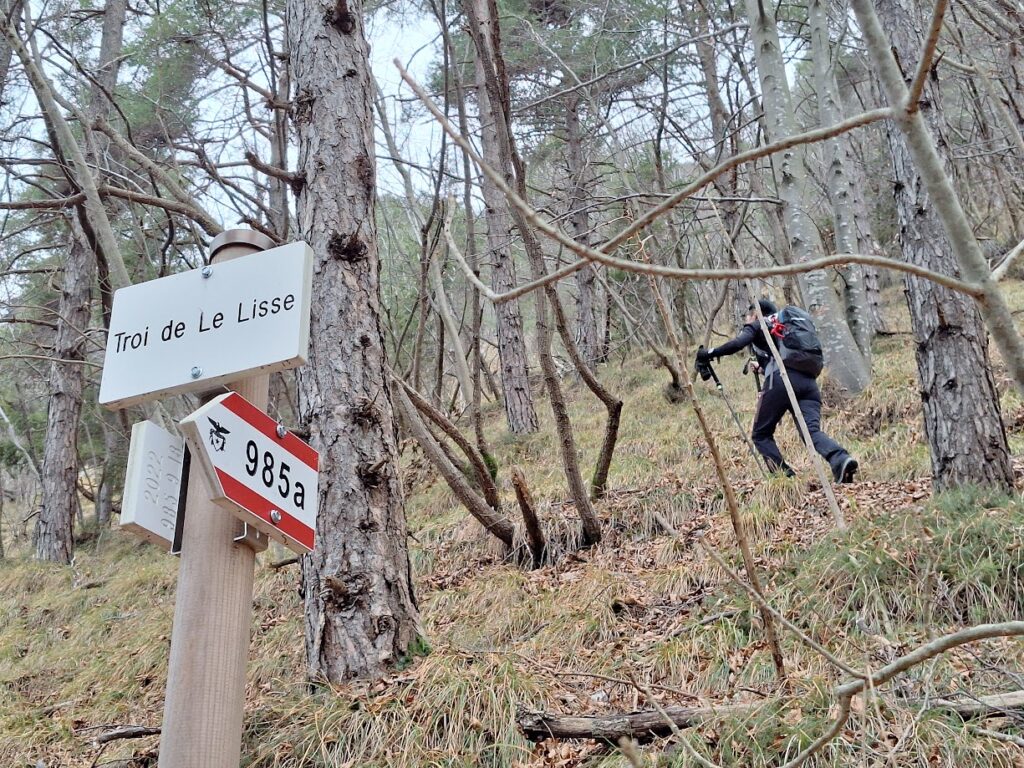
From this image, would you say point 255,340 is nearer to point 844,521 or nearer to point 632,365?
point 844,521

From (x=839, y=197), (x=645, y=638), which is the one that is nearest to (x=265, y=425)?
(x=645, y=638)

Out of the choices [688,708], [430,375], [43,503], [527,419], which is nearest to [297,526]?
[688,708]

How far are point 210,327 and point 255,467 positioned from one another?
362 millimetres

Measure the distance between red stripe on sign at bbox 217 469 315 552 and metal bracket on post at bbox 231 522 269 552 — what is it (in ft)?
0.20

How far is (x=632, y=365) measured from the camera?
13.5m

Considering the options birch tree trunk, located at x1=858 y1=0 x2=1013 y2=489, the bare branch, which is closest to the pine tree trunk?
birch tree trunk, located at x1=858 y1=0 x2=1013 y2=489

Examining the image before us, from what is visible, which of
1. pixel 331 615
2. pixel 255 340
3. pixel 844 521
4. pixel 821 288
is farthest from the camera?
pixel 821 288

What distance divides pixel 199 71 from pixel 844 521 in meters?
9.85

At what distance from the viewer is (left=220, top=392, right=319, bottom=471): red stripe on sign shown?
66.4 inches

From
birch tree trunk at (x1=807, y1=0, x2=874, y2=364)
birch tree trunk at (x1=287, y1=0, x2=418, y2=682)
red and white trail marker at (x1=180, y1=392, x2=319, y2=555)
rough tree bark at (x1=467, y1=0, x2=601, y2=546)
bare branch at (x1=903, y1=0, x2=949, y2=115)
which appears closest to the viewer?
bare branch at (x1=903, y1=0, x2=949, y2=115)

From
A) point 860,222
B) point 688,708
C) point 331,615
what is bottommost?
point 688,708

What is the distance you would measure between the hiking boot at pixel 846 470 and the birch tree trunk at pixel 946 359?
45.3 inches

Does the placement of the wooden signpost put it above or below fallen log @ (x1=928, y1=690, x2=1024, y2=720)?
above

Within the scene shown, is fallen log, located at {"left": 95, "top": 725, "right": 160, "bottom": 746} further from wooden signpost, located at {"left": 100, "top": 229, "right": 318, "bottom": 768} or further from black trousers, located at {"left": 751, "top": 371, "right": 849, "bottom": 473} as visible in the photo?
black trousers, located at {"left": 751, "top": 371, "right": 849, "bottom": 473}
